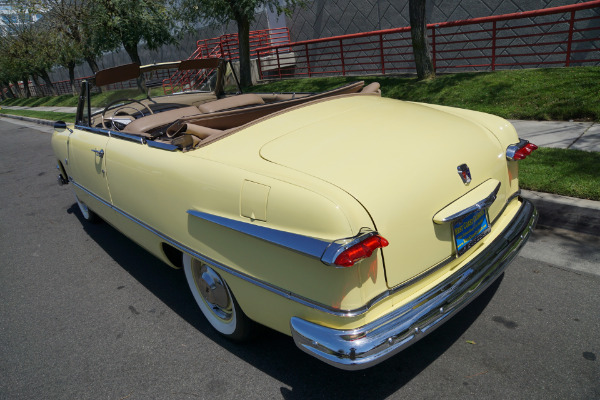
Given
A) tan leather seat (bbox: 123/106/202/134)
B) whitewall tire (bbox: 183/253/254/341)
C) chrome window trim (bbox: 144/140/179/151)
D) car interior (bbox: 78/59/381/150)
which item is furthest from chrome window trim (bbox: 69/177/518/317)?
tan leather seat (bbox: 123/106/202/134)

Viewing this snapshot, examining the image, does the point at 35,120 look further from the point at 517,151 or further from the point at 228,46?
the point at 517,151

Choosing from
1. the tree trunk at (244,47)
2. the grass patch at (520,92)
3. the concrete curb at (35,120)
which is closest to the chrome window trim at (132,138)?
the grass patch at (520,92)

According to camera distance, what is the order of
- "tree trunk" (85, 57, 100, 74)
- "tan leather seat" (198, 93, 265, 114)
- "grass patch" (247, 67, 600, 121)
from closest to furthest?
"tan leather seat" (198, 93, 265, 114), "grass patch" (247, 67, 600, 121), "tree trunk" (85, 57, 100, 74)

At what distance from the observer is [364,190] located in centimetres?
208

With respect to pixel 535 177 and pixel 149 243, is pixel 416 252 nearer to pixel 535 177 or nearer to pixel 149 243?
pixel 149 243

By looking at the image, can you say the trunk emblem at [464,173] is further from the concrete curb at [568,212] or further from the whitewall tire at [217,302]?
the concrete curb at [568,212]

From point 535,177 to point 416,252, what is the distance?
118 inches

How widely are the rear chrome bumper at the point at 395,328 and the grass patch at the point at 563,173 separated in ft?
7.12

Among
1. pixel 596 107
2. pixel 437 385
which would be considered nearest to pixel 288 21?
pixel 596 107

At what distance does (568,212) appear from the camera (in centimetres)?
391

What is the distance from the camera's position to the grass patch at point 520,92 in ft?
22.9

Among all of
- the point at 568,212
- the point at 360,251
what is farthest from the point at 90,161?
the point at 568,212

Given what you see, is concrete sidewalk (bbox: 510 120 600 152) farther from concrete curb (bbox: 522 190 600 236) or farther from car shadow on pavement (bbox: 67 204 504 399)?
car shadow on pavement (bbox: 67 204 504 399)

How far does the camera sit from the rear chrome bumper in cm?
196
